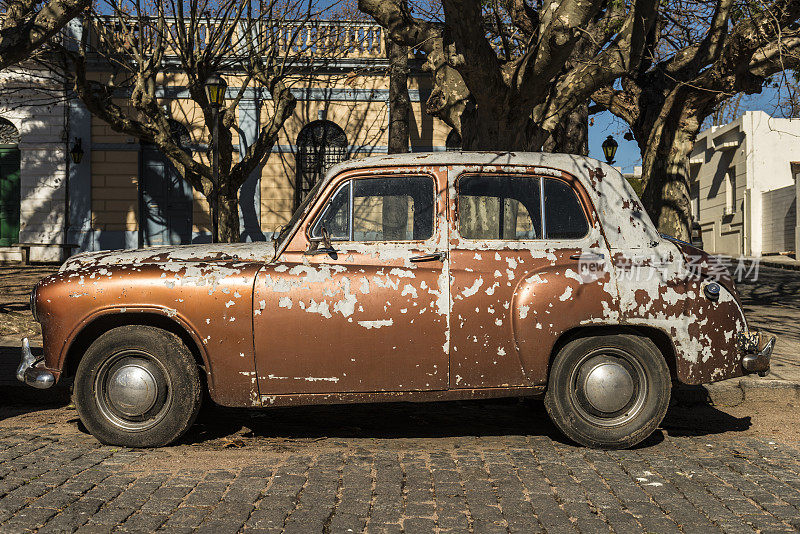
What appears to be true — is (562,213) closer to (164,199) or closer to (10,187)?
(164,199)

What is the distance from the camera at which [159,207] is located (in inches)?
840

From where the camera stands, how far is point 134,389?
4.66m

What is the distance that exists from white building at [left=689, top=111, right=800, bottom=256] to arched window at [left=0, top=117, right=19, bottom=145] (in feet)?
83.1

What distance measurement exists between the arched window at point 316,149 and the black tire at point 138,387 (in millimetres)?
17229

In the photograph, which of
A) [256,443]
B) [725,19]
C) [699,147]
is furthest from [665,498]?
[699,147]

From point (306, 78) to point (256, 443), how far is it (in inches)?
654

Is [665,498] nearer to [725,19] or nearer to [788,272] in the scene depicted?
[725,19]

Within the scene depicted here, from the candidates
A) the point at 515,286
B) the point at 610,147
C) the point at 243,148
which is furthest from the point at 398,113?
the point at 515,286

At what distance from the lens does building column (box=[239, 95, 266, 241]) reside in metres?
21.4

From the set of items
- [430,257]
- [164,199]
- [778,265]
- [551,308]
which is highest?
[164,199]

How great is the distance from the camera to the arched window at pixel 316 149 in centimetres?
2175

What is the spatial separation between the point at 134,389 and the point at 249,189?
17.2 metres

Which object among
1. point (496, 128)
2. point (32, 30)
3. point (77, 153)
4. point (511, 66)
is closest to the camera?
point (32, 30)

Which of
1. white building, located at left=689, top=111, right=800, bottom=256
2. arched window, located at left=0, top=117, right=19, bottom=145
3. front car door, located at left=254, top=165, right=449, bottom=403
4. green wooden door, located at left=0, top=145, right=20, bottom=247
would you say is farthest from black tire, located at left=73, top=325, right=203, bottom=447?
white building, located at left=689, top=111, right=800, bottom=256
